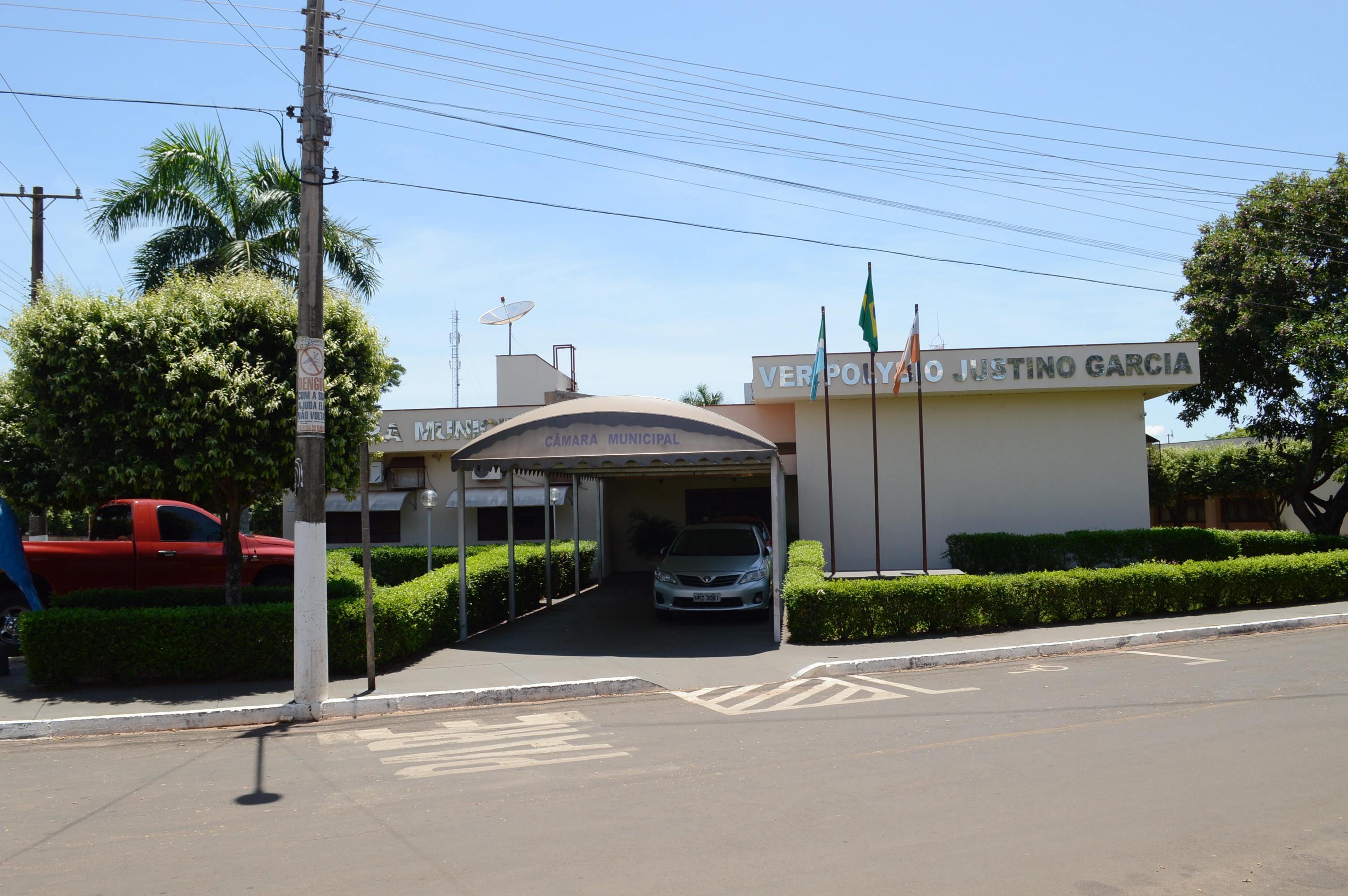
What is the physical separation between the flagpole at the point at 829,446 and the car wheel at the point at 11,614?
1175 cm

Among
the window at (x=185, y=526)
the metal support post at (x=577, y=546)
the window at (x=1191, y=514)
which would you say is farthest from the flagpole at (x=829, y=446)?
the window at (x=1191, y=514)

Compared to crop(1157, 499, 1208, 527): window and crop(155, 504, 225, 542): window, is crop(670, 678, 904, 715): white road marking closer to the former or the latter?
crop(155, 504, 225, 542): window

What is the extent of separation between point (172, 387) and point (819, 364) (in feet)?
33.7

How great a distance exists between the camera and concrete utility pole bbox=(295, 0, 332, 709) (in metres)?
8.50

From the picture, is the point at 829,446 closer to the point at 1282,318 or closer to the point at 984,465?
the point at 984,465

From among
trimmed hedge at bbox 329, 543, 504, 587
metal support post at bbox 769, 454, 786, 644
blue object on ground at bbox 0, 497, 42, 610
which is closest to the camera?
blue object on ground at bbox 0, 497, 42, 610

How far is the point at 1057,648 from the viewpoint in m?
11.1

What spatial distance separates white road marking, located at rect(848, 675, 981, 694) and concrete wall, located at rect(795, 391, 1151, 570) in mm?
9158

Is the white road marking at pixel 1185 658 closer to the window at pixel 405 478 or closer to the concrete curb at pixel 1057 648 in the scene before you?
the concrete curb at pixel 1057 648

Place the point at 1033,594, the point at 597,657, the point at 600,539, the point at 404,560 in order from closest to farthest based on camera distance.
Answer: the point at 597,657
the point at 1033,594
the point at 404,560
the point at 600,539

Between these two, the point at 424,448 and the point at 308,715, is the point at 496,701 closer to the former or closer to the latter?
the point at 308,715

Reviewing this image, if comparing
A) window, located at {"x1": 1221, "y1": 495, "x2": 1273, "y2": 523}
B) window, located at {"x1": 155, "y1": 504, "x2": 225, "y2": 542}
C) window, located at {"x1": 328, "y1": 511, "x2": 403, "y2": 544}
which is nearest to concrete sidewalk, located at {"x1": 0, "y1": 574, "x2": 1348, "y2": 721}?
window, located at {"x1": 155, "y1": 504, "x2": 225, "y2": 542}

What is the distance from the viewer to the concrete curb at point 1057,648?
10164 millimetres

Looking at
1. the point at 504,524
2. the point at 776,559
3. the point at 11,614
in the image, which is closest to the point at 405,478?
the point at 504,524
